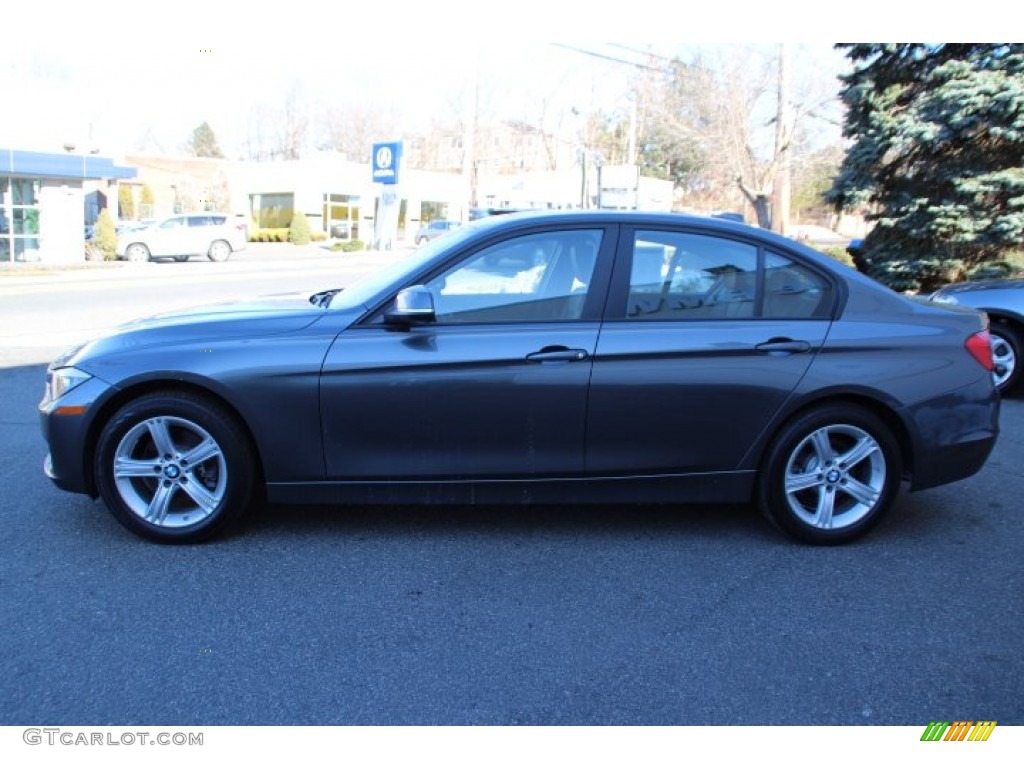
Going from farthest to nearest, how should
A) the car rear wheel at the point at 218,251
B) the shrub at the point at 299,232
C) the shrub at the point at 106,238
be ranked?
the shrub at the point at 299,232 → the car rear wheel at the point at 218,251 → the shrub at the point at 106,238

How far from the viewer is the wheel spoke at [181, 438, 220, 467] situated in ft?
13.3

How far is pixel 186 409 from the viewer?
3.99 metres

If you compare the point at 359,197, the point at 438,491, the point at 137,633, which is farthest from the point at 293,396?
the point at 359,197

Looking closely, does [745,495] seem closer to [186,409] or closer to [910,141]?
[186,409]

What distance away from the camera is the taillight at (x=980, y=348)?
14.3 feet

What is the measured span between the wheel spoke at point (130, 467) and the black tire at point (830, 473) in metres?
2.97

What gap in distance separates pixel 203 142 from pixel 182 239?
82257mm

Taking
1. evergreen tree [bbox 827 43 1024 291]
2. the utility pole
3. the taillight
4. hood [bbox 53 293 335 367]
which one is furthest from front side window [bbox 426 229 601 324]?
the utility pole

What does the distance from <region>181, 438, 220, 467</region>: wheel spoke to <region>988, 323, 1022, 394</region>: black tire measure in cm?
695

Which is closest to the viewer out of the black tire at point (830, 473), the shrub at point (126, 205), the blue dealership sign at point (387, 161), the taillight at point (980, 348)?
the black tire at point (830, 473)

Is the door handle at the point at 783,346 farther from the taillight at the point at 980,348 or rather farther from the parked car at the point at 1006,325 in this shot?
the parked car at the point at 1006,325

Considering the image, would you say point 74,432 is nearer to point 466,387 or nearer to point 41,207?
point 466,387

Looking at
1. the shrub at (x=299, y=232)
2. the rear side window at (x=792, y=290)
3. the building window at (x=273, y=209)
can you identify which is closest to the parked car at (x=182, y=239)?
the shrub at (x=299, y=232)
